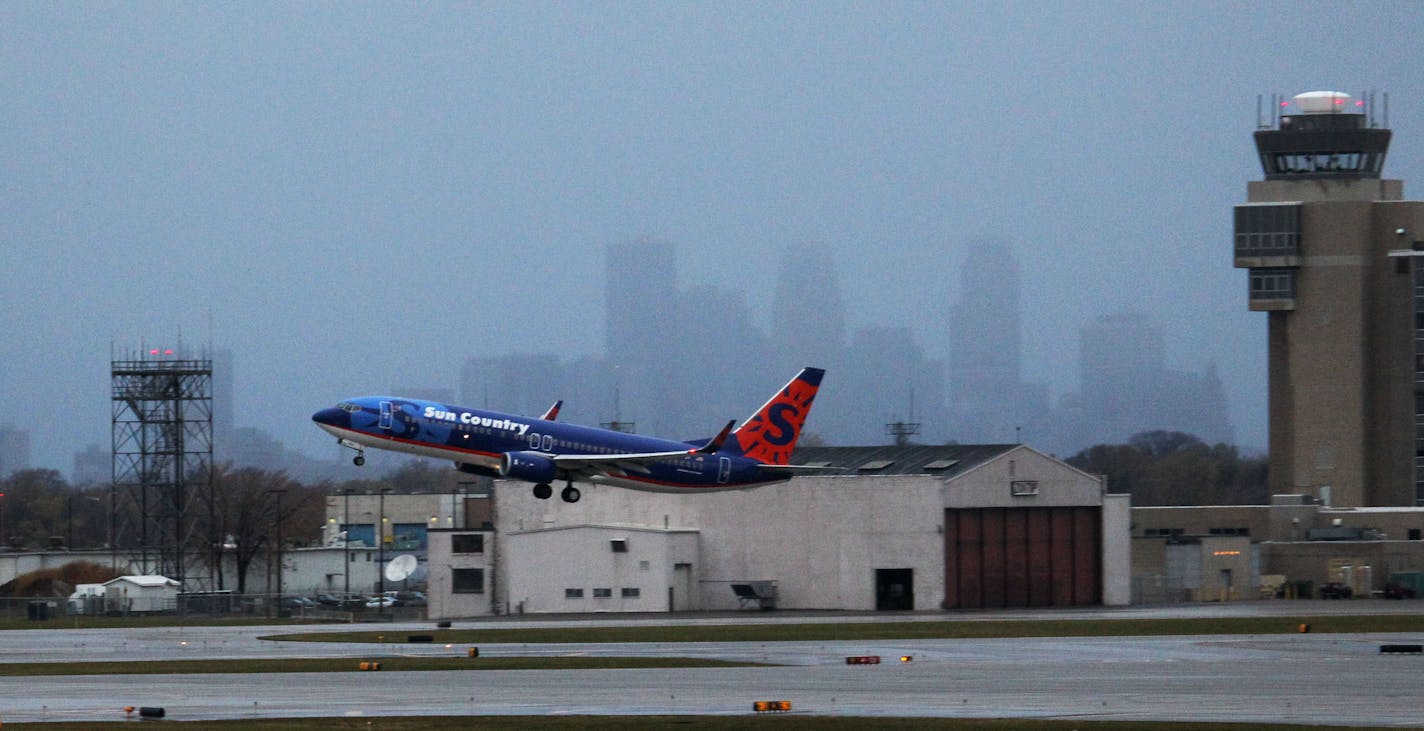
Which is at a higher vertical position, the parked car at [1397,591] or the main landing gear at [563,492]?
the main landing gear at [563,492]

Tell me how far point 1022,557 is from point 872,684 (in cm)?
6109

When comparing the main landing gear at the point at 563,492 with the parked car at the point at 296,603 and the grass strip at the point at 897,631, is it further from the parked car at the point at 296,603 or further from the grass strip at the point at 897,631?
the parked car at the point at 296,603

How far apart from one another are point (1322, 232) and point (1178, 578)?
61.8 meters

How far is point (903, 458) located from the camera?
119125 mm

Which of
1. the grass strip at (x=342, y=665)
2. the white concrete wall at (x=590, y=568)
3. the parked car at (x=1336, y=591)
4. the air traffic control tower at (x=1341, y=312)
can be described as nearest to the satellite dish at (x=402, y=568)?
the white concrete wall at (x=590, y=568)

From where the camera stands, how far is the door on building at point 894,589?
11181cm

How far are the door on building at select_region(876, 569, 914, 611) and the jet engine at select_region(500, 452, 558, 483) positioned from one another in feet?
102

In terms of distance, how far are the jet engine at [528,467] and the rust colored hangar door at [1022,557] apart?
108ft

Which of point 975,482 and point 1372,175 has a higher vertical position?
point 1372,175

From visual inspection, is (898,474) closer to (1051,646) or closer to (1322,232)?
(1051,646)

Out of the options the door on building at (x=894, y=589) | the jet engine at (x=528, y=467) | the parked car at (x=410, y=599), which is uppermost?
the jet engine at (x=528, y=467)

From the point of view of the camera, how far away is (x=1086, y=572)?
378 feet

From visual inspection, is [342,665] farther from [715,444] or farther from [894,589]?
[894,589]

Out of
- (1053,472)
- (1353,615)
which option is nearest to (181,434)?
(1053,472)
